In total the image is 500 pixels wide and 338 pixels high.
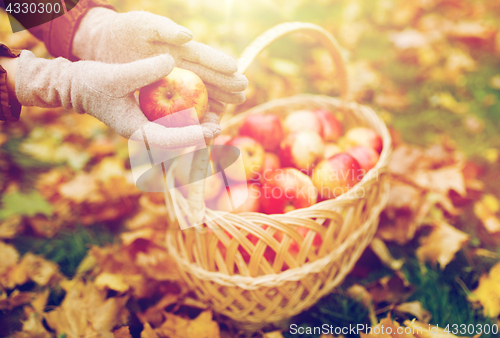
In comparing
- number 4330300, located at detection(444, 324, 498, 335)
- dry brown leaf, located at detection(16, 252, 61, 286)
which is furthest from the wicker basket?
dry brown leaf, located at detection(16, 252, 61, 286)

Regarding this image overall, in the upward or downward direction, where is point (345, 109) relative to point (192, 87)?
downward

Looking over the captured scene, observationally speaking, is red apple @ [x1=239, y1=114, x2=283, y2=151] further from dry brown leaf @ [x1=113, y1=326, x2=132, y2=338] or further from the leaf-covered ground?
dry brown leaf @ [x1=113, y1=326, x2=132, y2=338]

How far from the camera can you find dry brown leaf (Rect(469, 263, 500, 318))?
0.90 metres

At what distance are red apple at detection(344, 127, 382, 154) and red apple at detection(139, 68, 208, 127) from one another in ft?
2.36

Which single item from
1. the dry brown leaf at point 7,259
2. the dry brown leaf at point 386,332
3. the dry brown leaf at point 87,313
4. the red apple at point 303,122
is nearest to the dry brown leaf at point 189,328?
the dry brown leaf at point 87,313

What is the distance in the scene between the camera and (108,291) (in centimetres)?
94

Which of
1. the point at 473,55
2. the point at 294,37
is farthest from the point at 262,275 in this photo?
the point at 473,55

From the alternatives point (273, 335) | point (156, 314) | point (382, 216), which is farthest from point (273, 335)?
point (382, 216)

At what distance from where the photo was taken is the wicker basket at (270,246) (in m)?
0.76

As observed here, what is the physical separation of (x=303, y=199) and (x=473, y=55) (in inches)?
76.3


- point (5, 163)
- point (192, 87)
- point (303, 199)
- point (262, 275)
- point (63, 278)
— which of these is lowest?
point (63, 278)

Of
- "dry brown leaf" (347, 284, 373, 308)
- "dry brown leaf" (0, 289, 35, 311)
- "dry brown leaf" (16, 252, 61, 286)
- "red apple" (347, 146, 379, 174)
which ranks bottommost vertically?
"dry brown leaf" (16, 252, 61, 286)

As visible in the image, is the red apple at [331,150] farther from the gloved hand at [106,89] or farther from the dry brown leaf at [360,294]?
the gloved hand at [106,89]

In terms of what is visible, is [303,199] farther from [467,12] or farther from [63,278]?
[467,12]
